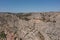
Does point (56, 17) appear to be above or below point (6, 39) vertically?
above

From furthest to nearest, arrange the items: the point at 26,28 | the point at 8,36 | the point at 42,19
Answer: the point at 42,19 → the point at 26,28 → the point at 8,36

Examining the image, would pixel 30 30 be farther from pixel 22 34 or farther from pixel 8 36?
pixel 8 36

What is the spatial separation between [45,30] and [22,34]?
262 centimetres

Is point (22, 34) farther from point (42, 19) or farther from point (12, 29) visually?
point (42, 19)

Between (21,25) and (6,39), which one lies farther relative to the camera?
(21,25)

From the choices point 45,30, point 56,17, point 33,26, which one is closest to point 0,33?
point 33,26

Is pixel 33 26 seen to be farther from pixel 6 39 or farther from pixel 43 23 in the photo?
pixel 6 39

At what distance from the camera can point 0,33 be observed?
1552 cm

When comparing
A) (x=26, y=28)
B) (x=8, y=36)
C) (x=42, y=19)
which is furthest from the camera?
(x=42, y=19)

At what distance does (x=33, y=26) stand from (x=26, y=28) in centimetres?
90

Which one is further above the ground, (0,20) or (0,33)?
(0,20)

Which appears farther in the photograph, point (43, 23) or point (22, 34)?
point (43, 23)

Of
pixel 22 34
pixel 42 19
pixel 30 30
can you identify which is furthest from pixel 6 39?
pixel 42 19

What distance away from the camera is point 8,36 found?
49.9 feet
